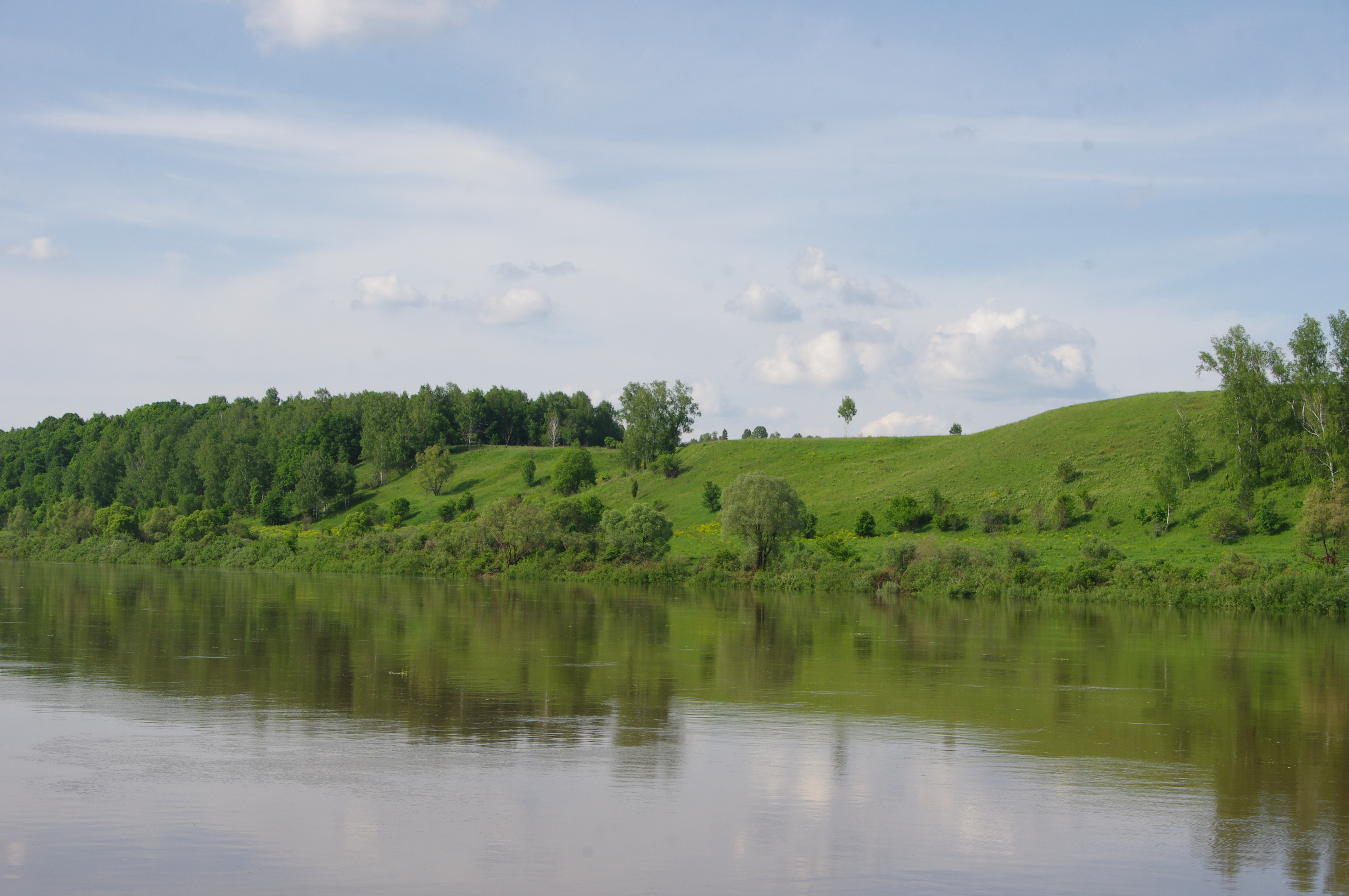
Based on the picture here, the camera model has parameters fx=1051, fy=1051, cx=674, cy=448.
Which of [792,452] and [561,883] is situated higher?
[792,452]

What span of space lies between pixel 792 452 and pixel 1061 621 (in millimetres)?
80302

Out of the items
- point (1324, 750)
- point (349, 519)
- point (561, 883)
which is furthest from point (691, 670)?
point (349, 519)

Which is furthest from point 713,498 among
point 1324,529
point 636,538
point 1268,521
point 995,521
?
point 1324,529

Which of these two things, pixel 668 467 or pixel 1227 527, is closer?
pixel 1227 527

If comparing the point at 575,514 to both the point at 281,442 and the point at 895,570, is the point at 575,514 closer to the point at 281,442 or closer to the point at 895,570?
the point at 895,570

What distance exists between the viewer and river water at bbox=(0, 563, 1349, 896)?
10.8 m

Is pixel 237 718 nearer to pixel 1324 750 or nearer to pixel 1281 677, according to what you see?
pixel 1324 750

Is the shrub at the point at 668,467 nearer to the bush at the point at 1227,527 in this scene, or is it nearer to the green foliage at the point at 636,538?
the green foliage at the point at 636,538

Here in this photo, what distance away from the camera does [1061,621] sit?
4728cm

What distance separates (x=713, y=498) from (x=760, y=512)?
30.4 meters

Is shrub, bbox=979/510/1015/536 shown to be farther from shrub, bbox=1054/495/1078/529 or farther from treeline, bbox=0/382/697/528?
treeline, bbox=0/382/697/528

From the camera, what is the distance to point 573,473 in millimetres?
123438

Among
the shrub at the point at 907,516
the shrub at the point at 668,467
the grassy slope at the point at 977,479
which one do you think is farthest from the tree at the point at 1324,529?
the shrub at the point at 668,467

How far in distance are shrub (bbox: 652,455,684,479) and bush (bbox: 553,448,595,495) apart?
309 inches
